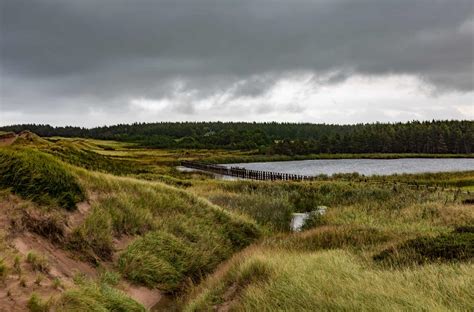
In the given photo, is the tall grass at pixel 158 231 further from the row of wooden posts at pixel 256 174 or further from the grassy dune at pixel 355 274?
the row of wooden posts at pixel 256 174

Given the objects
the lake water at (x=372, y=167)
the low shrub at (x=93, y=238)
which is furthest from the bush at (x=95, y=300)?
the lake water at (x=372, y=167)

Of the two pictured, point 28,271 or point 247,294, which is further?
point 28,271

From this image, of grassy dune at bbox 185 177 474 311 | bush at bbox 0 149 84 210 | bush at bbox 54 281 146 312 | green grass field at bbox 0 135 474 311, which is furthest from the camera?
bush at bbox 0 149 84 210

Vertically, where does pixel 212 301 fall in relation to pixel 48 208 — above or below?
below

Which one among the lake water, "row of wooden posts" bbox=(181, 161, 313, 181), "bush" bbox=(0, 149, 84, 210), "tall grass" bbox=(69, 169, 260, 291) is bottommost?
the lake water

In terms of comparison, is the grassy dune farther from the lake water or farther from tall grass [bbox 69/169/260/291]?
the lake water

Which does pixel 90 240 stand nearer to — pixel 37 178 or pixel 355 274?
pixel 37 178

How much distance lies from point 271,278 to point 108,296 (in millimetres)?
3338

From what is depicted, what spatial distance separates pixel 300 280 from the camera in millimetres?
8797

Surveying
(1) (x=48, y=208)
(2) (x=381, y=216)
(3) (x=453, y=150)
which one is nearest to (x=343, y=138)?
(3) (x=453, y=150)

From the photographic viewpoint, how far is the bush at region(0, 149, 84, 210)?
12.9 metres

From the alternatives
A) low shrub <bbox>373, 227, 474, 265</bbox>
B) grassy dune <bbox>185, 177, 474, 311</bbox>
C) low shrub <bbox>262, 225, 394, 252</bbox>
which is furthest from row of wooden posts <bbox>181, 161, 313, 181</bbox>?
low shrub <bbox>373, 227, 474, 265</bbox>

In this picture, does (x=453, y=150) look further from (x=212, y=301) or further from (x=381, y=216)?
(x=212, y=301)

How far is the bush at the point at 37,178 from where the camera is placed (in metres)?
12.9
